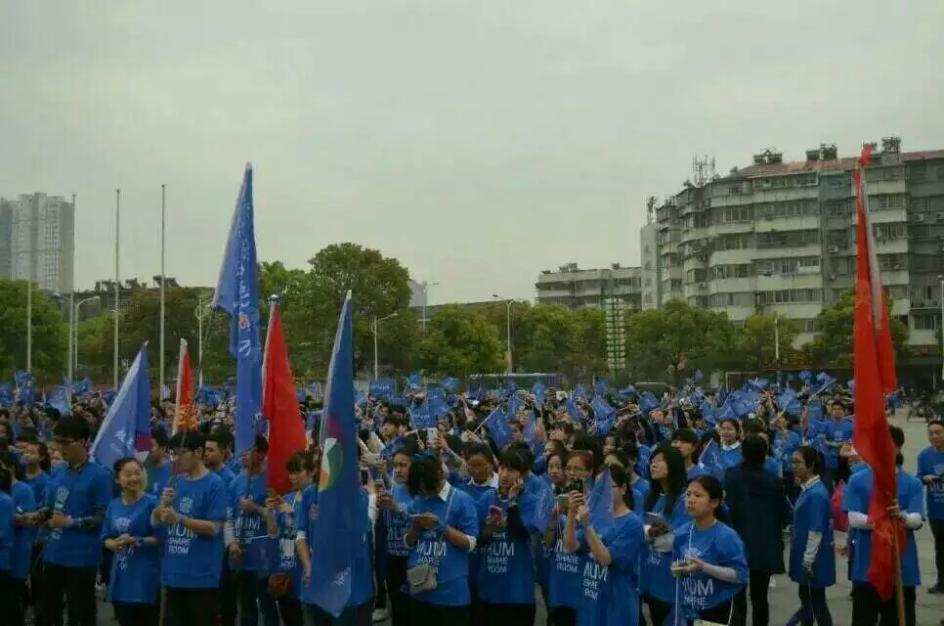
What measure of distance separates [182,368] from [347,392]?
182 inches

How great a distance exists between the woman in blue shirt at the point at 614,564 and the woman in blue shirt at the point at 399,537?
4.88 ft

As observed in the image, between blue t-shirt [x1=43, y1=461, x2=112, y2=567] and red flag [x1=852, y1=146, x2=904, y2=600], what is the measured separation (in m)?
5.64

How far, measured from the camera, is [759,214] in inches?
3529

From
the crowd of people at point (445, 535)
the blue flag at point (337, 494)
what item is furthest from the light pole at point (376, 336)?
the blue flag at point (337, 494)

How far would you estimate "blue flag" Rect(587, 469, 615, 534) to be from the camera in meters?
6.50

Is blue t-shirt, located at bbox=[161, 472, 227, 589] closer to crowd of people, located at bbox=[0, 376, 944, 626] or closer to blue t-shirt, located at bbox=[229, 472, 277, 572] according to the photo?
crowd of people, located at bbox=[0, 376, 944, 626]

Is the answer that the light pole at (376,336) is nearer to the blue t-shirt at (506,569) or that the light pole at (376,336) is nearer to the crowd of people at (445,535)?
the crowd of people at (445,535)

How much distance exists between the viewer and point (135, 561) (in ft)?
25.3

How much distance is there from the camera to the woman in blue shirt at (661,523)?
705cm

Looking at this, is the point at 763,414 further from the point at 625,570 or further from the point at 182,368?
the point at 625,570

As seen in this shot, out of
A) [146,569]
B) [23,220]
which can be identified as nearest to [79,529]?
[146,569]

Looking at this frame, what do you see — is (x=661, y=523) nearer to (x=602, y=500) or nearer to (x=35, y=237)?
(x=602, y=500)

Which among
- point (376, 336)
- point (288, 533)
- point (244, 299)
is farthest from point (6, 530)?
point (376, 336)

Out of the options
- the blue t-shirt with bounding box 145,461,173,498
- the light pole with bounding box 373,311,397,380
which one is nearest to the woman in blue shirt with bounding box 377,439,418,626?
the blue t-shirt with bounding box 145,461,173,498
